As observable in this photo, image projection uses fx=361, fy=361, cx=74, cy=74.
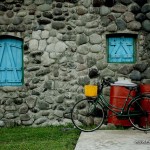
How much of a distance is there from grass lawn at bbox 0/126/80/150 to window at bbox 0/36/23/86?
1.29 meters

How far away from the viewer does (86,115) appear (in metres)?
9.00

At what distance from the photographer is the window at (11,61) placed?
9.37 meters

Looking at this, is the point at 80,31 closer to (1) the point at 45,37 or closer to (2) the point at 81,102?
(1) the point at 45,37

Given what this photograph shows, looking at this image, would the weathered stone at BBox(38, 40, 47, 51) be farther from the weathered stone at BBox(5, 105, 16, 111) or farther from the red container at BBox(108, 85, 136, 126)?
the red container at BBox(108, 85, 136, 126)

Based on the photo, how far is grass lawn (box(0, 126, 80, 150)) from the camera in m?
6.81

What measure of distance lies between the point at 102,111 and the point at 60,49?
1979mm

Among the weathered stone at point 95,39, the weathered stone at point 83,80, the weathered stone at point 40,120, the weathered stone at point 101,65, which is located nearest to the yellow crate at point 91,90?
the weathered stone at point 83,80

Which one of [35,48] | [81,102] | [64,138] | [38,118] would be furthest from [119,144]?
[35,48]

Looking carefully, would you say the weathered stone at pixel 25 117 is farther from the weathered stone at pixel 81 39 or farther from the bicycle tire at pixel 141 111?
the bicycle tire at pixel 141 111

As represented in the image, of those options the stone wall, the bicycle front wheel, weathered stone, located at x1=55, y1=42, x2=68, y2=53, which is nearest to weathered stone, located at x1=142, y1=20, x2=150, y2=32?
the stone wall

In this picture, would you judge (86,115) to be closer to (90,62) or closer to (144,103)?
(90,62)

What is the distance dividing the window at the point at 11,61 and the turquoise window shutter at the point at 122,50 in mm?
2335

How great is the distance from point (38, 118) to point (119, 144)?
307 cm

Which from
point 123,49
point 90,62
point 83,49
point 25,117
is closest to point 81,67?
point 90,62
